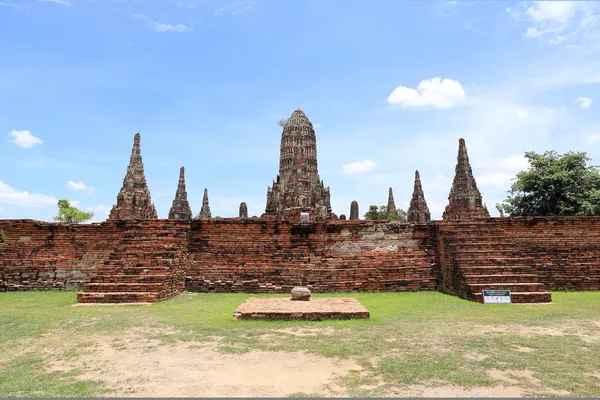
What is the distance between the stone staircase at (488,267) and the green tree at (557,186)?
47.1 feet

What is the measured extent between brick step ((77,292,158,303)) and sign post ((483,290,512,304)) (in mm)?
6431

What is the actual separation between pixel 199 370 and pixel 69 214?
4443 cm

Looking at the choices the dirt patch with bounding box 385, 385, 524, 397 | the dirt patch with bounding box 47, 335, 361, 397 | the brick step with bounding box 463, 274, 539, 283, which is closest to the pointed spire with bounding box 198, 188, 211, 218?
the brick step with bounding box 463, 274, 539, 283

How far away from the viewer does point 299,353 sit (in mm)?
4320


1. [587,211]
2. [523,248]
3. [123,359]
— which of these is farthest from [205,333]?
[587,211]

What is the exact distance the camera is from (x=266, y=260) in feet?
33.1

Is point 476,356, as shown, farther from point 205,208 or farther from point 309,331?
point 205,208

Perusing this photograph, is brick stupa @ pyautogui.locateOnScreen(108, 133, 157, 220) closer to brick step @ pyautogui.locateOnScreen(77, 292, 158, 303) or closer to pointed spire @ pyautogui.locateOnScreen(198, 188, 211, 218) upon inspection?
pointed spire @ pyautogui.locateOnScreen(198, 188, 211, 218)

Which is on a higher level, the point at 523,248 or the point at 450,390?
the point at 523,248

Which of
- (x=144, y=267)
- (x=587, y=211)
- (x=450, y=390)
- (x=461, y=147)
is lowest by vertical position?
(x=450, y=390)

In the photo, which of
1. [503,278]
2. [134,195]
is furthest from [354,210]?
[503,278]

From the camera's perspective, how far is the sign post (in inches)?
306

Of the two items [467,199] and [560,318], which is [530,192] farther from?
[560,318]

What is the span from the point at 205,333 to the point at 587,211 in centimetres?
2180
